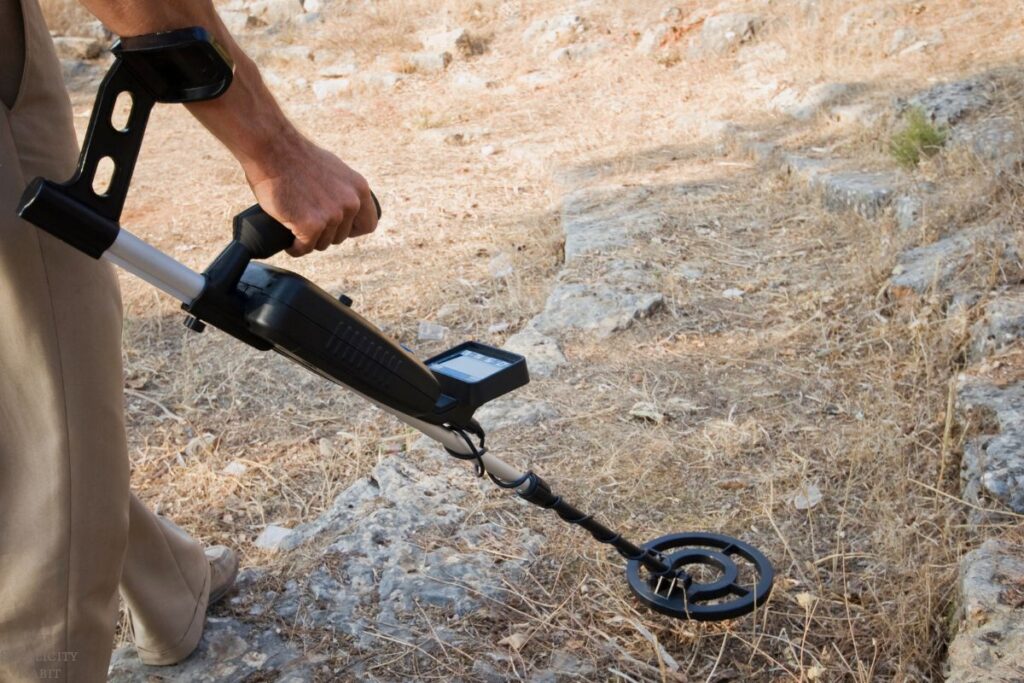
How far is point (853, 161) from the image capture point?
5113 mm

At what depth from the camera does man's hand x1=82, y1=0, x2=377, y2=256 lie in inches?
55.4

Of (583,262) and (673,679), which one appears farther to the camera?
(583,262)

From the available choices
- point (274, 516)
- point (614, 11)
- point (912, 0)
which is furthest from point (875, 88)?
point (274, 516)

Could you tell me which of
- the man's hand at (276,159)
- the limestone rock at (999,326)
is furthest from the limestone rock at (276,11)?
the man's hand at (276,159)

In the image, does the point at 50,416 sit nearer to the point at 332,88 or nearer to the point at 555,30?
the point at 332,88

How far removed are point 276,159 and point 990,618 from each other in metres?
1.58

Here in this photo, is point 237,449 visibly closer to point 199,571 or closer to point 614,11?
point 199,571

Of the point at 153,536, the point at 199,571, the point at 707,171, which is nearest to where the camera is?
the point at 153,536

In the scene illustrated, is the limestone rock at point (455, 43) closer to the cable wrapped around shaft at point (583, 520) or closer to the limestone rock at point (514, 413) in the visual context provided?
the limestone rock at point (514, 413)

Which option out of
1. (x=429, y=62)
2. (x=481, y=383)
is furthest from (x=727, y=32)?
(x=481, y=383)

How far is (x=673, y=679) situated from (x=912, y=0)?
6.32m

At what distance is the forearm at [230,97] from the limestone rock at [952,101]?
4.24 meters

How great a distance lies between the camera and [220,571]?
2418 millimetres

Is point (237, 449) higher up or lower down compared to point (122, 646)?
lower down
